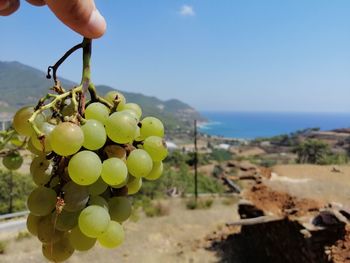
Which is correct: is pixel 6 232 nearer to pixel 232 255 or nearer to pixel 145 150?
pixel 232 255

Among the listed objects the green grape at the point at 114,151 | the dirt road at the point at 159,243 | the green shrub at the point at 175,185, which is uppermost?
the green grape at the point at 114,151

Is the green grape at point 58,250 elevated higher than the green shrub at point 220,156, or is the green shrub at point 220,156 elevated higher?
the green grape at point 58,250

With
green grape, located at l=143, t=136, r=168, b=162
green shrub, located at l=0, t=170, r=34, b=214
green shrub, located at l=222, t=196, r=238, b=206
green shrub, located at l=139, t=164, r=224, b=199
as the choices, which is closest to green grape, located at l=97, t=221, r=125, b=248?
green grape, located at l=143, t=136, r=168, b=162

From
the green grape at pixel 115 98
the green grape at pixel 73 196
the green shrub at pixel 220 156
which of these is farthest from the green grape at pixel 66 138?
the green shrub at pixel 220 156

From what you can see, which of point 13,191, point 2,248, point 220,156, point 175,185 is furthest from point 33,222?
point 220,156

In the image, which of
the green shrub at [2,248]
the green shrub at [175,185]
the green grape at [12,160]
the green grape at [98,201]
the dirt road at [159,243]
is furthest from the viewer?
the green shrub at [175,185]

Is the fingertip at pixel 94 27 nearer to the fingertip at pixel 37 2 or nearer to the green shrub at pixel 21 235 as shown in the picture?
the fingertip at pixel 37 2
